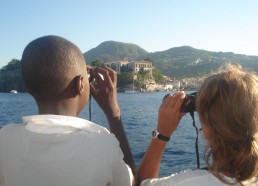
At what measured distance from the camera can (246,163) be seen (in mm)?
1594

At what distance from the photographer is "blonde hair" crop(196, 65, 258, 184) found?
62.2 inches

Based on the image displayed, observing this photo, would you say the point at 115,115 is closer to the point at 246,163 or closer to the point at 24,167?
the point at 24,167

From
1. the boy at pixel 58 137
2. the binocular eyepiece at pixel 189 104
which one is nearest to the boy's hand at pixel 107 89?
the boy at pixel 58 137

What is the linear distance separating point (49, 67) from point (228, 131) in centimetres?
87

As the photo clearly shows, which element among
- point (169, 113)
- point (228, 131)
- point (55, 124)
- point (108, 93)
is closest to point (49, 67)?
point (55, 124)

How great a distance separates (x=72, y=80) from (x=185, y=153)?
12.9m

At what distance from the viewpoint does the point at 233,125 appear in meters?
1.58

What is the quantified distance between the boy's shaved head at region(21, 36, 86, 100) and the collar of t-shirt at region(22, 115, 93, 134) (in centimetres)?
15

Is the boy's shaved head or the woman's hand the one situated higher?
the boy's shaved head

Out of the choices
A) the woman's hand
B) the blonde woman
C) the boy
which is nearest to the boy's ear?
the boy

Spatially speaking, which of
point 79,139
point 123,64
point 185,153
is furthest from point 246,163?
point 123,64

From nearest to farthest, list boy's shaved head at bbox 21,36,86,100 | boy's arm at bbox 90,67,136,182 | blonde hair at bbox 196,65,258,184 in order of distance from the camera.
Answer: blonde hair at bbox 196,65,258,184 < boy's shaved head at bbox 21,36,86,100 < boy's arm at bbox 90,67,136,182

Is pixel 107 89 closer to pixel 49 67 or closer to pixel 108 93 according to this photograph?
pixel 108 93

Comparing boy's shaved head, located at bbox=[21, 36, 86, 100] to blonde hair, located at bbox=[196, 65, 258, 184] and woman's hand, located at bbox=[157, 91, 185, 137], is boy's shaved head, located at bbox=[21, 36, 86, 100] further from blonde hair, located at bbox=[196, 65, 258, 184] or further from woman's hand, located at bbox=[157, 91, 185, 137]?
blonde hair, located at bbox=[196, 65, 258, 184]
